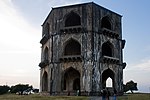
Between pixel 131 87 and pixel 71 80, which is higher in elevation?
pixel 71 80

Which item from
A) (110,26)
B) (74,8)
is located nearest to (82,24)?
(74,8)

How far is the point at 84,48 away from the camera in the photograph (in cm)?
3928

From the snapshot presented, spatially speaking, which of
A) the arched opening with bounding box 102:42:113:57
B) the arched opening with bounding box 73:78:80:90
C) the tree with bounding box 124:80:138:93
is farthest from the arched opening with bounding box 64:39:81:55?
the tree with bounding box 124:80:138:93

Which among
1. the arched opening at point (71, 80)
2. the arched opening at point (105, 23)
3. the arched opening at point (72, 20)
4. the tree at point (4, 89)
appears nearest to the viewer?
the arched opening at point (72, 20)

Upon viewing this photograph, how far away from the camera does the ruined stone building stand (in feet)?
127

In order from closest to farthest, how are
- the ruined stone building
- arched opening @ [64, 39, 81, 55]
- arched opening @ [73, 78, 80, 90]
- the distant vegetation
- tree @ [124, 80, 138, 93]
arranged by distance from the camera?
Answer: the ruined stone building → arched opening @ [64, 39, 81, 55] → arched opening @ [73, 78, 80, 90] → tree @ [124, 80, 138, 93] → the distant vegetation

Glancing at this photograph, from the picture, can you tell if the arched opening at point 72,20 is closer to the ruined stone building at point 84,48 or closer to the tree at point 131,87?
the ruined stone building at point 84,48

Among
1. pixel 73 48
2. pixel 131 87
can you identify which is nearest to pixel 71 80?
pixel 73 48

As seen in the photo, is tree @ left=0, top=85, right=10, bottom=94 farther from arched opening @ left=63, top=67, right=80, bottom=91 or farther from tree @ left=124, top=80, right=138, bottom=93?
arched opening @ left=63, top=67, right=80, bottom=91

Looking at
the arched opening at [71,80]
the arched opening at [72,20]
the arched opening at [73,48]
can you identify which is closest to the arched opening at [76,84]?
the arched opening at [71,80]

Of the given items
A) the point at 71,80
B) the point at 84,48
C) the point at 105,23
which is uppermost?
the point at 105,23

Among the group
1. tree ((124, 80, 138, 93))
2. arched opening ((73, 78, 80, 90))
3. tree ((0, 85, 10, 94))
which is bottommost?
tree ((0, 85, 10, 94))

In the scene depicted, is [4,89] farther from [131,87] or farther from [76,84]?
[76,84]

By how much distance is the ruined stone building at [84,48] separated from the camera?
38.8 metres
